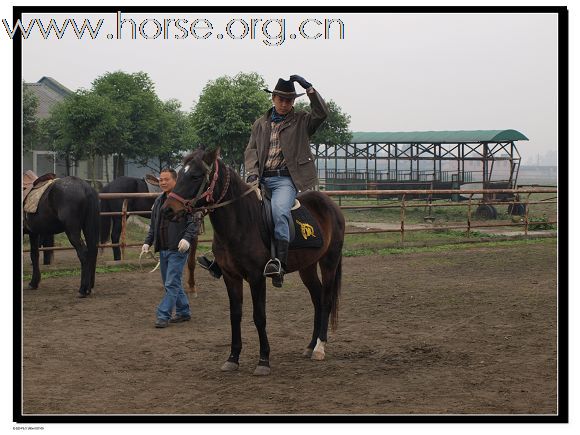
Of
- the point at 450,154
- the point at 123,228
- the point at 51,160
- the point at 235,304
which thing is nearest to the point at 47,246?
the point at 123,228

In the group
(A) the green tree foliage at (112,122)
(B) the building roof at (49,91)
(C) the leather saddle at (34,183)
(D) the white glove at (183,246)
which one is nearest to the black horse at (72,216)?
(C) the leather saddle at (34,183)

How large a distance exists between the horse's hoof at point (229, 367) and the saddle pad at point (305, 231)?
1.15m

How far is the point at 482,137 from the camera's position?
3269 cm

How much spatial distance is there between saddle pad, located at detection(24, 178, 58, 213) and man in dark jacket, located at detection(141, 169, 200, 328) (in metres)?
2.90

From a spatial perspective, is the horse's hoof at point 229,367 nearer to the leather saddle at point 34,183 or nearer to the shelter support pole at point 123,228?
the leather saddle at point 34,183

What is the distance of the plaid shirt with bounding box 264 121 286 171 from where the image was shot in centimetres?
635

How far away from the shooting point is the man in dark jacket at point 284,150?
245 inches

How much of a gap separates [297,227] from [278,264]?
1.78ft

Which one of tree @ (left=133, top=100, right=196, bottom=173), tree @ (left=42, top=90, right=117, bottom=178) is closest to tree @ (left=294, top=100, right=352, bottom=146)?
tree @ (left=133, top=100, right=196, bottom=173)

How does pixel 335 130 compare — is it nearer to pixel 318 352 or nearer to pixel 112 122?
pixel 112 122

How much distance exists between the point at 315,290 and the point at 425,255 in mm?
7815

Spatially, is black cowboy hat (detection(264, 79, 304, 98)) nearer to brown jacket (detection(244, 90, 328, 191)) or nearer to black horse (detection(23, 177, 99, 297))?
brown jacket (detection(244, 90, 328, 191))

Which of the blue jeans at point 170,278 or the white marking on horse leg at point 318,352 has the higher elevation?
the blue jeans at point 170,278

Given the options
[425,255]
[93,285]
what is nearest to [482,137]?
[425,255]
